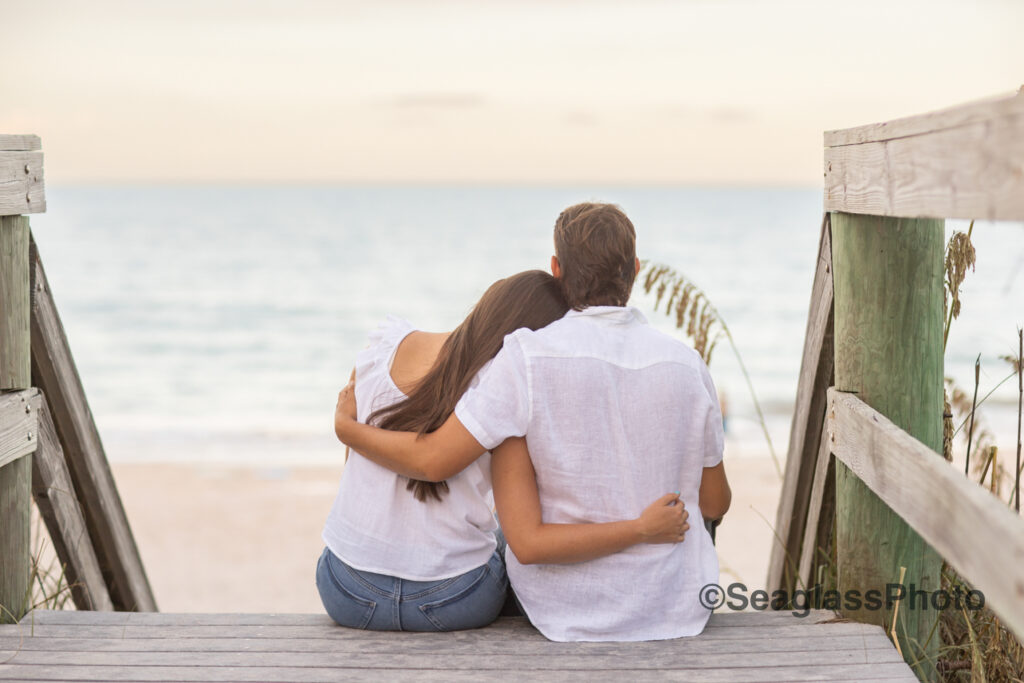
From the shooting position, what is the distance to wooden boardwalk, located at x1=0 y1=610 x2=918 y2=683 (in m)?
2.28

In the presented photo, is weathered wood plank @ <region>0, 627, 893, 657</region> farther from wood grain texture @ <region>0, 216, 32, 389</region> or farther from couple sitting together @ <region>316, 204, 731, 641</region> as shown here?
wood grain texture @ <region>0, 216, 32, 389</region>

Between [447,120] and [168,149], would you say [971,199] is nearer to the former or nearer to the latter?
[447,120]

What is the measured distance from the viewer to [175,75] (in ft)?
148

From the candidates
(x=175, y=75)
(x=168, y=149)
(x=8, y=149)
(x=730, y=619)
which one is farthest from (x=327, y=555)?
(x=168, y=149)

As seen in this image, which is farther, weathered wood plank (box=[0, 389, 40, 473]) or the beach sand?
the beach sand

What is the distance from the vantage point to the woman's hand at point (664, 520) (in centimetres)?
238

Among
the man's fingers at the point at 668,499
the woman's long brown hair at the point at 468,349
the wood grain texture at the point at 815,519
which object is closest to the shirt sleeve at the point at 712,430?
the man's fingers at the point at 668,499

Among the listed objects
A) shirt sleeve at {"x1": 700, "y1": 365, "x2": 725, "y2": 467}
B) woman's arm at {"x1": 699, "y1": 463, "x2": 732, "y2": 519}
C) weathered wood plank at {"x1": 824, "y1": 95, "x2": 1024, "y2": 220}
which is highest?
weathered wood plank at {"x1": 824, "y1": 95, "x2": 1024, "y2": 220}

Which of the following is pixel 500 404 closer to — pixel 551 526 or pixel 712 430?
pixel 551 526

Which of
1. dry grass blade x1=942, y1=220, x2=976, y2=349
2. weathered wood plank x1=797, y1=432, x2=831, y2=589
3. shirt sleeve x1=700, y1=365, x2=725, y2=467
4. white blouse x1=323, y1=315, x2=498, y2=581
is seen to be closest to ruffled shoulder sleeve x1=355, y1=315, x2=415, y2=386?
white blouse x1=323, y1=315, x2=498, y2=581

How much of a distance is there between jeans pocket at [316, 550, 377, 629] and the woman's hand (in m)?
0.71

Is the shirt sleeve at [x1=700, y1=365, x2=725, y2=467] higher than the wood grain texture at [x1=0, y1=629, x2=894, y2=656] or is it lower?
higher

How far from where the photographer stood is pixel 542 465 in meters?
2.41

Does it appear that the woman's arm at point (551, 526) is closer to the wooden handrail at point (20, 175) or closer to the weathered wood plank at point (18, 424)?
the weathered wood plank at point (18, 424)
